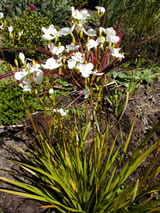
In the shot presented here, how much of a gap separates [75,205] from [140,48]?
9.36 feet

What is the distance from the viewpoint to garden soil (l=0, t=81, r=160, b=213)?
129 cm

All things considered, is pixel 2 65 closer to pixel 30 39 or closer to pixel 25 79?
pixel 30 39

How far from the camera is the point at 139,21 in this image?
315 cm

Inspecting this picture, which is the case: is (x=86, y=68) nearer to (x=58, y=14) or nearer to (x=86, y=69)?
(x=86, y=69)

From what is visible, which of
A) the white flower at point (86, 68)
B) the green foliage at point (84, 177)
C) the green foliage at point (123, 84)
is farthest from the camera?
the green foliage at point (123, 84)

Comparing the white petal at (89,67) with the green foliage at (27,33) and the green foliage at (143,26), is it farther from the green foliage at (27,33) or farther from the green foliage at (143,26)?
the green foliage at (143,26)

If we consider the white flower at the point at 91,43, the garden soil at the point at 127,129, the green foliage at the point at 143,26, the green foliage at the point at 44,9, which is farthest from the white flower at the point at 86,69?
the green foliage at the point at 44,9

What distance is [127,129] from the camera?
188 cm

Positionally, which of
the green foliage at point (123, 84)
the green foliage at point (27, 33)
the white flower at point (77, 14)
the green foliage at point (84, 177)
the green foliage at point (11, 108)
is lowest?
the green foliage at point (84, 177)

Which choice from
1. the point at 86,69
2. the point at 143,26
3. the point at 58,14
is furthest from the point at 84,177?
the point at 58,14

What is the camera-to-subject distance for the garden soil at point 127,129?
129 centimetres

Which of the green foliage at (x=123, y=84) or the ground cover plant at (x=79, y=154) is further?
the green foliage at (x=123, y=84)

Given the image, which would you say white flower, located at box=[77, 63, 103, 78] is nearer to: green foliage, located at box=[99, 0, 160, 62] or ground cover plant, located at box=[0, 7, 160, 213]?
ground cover plant, located at box=[0, 7, 160, 213]

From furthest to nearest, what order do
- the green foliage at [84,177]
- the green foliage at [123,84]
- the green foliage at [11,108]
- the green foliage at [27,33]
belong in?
1. the green foliage at [27,33]
2. the green foliage at [123,84]
3. the green foliage at [11,108]
4. the green foliage at [84,177]
